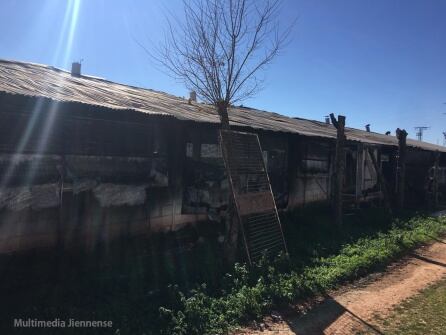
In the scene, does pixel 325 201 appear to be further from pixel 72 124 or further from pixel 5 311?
pixel 5 311

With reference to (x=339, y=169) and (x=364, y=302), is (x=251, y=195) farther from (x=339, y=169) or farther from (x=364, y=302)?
(x=339, y=169)

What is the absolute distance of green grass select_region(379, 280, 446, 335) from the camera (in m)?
5.30

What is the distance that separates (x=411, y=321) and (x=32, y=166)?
563 cm

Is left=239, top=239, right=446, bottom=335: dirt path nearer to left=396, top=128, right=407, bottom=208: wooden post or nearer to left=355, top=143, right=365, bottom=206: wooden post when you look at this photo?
left=355, top=143, right=365, bottom=206: wooden post

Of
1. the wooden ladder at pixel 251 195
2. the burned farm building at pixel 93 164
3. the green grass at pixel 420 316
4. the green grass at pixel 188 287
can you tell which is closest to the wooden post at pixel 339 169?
the burned farm building at pixel 93 164

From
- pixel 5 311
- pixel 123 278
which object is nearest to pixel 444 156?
pixel 123 278

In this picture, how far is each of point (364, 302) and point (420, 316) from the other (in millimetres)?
800

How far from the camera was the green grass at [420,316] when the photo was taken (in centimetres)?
530

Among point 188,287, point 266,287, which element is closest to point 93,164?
point 188,287

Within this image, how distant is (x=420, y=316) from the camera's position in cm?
576

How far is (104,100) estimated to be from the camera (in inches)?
281

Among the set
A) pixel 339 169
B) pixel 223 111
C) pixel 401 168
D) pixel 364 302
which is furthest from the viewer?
pixel 401 168

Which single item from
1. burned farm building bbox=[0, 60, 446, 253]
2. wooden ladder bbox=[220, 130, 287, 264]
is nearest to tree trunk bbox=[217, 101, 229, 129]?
wooden ladder bbox=[220, 130, 287, 264]

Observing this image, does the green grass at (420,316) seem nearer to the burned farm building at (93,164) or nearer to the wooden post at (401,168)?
the burned farm building at (93,164)
